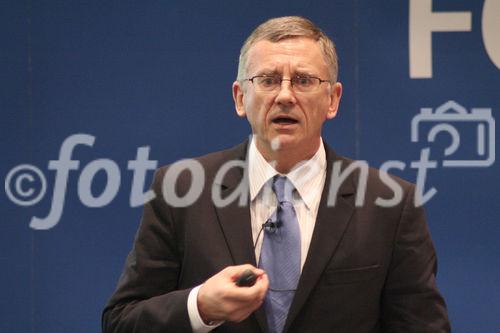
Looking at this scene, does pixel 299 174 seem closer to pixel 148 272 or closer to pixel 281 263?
pixel 281 263

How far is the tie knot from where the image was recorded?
1.76 metres

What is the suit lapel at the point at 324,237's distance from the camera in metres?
1.63

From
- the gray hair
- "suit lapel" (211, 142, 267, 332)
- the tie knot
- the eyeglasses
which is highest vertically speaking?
the gray hair

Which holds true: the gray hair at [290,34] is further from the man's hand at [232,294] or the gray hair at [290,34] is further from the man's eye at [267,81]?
the man's hand at [232,294]

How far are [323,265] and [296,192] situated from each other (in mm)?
195

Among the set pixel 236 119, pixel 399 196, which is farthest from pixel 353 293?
pixel 236 119

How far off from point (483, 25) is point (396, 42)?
349 millimetres

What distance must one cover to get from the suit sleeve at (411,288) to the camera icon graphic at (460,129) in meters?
1.54

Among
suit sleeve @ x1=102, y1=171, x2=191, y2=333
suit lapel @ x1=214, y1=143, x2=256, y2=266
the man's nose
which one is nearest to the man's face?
the man's nose

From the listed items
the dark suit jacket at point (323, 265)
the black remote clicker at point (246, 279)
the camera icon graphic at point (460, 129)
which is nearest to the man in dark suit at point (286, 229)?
the dark suit jacket at point (323, 265)

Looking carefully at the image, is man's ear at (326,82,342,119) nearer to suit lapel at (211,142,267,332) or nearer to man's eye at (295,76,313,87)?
man's eye at (295,76,313,87)

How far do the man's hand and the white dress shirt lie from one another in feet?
0.70

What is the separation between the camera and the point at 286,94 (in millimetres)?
1750

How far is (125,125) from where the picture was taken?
3234mm
